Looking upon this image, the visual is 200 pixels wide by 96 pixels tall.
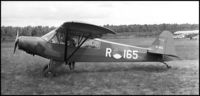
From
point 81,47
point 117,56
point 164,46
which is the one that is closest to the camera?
point 81,47

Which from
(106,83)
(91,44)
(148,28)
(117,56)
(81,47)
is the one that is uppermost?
(148,28)

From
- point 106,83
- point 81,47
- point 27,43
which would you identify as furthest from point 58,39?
point 106,83

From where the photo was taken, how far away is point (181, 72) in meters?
9.66

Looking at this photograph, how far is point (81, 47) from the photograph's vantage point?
31.3 ft

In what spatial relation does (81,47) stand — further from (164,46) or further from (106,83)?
(164,46)

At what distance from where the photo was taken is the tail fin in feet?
33.3

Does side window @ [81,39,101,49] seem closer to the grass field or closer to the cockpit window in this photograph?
the cockpit window

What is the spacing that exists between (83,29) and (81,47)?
55.8 inches

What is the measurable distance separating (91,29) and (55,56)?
1969mm

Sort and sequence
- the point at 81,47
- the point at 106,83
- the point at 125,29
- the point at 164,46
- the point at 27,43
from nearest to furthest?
the point at 106,83, the point at 27,43, the point at 81,47, the point at 164,46, the point at 125,29

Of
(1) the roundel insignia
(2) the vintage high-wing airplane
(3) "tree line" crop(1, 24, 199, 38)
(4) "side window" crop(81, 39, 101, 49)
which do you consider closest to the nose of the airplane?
(2) the vintage high-wing airplane

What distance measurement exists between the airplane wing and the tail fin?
2.93 meters

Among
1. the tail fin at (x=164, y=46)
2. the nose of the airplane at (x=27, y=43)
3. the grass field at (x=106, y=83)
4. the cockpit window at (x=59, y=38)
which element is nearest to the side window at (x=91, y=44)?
the cockpit window at (x=59, y=38)

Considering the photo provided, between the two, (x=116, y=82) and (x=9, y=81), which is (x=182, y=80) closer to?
(x=116, y=82)
